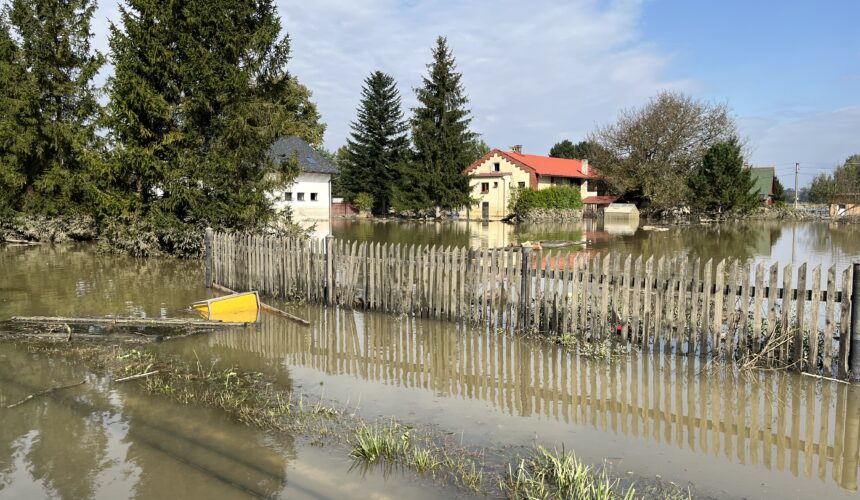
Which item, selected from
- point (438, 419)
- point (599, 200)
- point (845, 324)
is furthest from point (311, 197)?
point (845, 324)

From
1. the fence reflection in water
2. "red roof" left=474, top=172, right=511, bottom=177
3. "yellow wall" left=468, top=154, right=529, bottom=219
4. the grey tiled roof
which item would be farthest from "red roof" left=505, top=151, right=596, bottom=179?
the fence reflection in water

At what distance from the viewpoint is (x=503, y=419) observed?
20.1 feet

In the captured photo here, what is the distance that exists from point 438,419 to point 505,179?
5587cm

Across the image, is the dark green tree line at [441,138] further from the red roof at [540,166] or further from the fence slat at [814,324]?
the fence slat at [814,324]

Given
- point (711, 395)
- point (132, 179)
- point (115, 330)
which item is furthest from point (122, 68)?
point (711, 395)

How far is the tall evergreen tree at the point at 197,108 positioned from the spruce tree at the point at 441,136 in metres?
34.4

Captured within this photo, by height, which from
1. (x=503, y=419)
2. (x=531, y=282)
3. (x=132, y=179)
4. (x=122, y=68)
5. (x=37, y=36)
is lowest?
(x=503, y=419)

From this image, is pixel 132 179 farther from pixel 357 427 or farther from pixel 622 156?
pixel 622 156

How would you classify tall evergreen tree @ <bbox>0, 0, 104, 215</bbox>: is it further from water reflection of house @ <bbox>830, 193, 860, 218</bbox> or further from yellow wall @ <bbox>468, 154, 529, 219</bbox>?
water reflection of house @ <bbox>830, 193, 860, 218</bbox>

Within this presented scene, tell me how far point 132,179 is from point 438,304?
44.3 feet

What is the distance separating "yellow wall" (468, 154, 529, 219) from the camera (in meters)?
60.2

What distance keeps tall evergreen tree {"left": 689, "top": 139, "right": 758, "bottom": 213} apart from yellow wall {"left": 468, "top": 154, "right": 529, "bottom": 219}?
16.9 metres

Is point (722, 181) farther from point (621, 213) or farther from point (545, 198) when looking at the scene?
point (545, 198)

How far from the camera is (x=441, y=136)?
173ft
